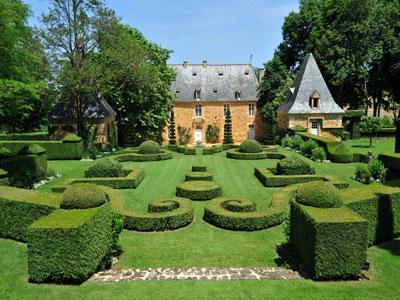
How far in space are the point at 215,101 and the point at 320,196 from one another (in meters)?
38.9

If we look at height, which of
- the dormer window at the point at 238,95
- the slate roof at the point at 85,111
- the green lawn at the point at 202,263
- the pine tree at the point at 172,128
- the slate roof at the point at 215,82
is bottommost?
the green lawn at the point at 202,263

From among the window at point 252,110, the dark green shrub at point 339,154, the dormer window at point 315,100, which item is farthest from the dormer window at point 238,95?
the dark green shrub at point 339,154

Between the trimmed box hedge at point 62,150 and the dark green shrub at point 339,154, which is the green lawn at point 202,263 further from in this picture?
the trimmed box hedge at point 62,150

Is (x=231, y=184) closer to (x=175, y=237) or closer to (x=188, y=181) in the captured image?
(x=188, y=181)

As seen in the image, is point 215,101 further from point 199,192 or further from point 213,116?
point 199,192

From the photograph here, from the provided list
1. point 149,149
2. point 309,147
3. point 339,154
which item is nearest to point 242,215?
point 339,154

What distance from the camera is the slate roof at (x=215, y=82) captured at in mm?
48684

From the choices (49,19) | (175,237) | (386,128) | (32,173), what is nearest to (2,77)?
(32,173)

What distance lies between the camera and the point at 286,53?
167 ft

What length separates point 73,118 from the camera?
36062mm

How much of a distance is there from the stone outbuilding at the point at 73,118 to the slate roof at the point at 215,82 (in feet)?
46.9

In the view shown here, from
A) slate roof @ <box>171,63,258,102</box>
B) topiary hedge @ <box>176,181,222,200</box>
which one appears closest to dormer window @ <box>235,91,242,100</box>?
slate roof @ <box>171,63,258,102</box>

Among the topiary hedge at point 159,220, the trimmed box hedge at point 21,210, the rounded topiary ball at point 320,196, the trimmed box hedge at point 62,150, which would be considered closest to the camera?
the rounded topiary ball at point 320,196

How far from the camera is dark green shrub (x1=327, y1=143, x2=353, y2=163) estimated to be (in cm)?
2602
